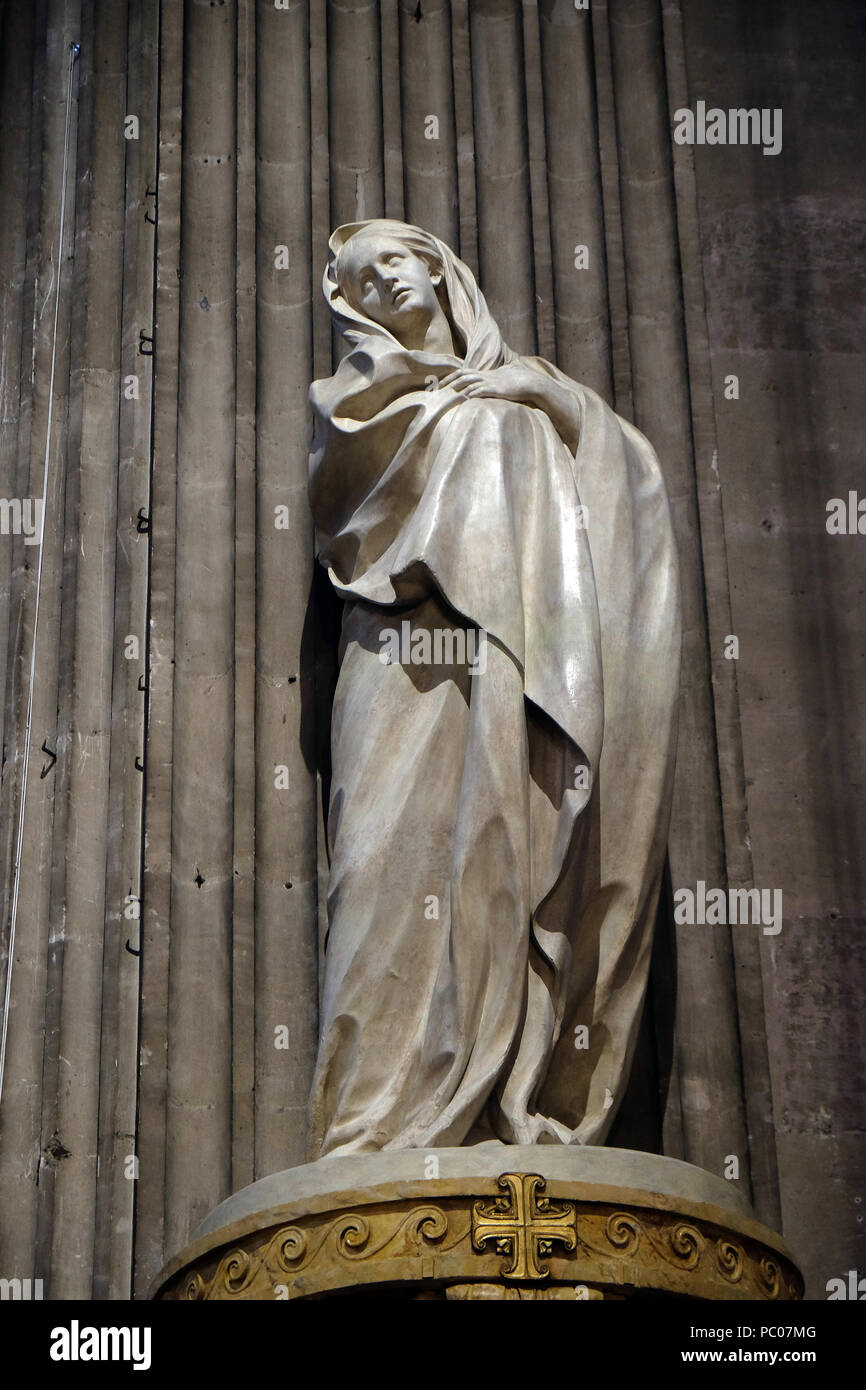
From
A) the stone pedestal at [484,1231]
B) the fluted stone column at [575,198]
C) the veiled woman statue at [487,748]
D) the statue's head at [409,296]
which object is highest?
the fluted stone column at [575,198]

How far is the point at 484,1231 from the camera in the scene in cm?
419

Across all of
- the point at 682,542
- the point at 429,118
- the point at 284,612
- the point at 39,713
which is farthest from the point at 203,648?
the point at 429,118

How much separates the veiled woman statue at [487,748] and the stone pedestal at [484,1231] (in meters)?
0.25

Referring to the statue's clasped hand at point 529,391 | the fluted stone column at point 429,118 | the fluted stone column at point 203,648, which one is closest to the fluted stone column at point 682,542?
the fluted stone column at point 429,118

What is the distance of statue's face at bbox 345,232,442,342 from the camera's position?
228 inches

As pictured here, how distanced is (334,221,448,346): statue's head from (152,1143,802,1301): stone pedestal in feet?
7.77

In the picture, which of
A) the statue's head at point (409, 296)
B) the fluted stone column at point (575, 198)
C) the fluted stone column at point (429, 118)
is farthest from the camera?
the fluted stone column at point (429, 118)

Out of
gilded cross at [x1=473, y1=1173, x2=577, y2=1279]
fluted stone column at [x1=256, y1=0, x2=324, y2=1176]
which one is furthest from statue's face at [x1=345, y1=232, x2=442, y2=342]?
gilded cross at [x1=473, y1=1173, x2=577, y2=1279]

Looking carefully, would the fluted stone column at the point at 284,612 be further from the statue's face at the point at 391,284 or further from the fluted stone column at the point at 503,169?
the statue's face at the point at 391,284

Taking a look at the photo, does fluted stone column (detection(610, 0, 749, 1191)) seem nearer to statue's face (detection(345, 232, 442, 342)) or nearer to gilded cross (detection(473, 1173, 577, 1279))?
statue's face (detection(345, 232, 442, 342))

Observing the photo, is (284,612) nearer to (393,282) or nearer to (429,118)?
(393,282)

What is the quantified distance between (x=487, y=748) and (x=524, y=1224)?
110cm

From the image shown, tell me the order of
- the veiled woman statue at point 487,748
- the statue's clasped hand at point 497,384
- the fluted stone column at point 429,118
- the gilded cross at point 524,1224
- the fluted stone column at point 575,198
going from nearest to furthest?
the gilded cross at point 524,1224
the veiled woman statue at point 487,748
the statue's clasped hand at point 497,384
the fluted stone column at point 575,198
the fluted stone column at point 429,118

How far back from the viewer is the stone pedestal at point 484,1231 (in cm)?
418
